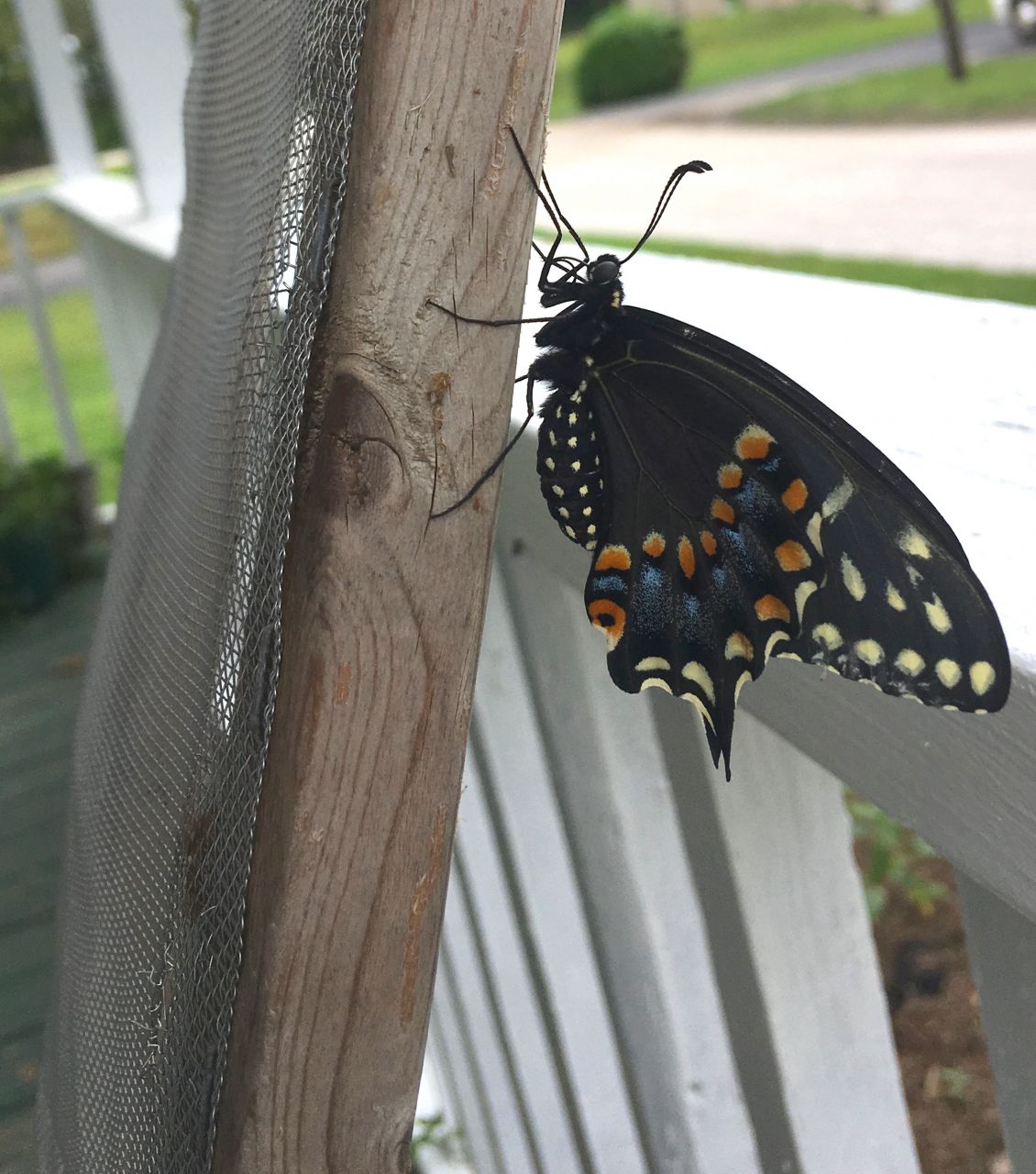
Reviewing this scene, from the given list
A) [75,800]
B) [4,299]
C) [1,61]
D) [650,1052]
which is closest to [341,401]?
[75,800]

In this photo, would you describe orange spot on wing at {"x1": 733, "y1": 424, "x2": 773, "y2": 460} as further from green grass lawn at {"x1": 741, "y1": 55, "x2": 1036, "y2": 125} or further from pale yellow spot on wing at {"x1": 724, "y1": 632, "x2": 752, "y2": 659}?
green grass lawn at {"x1": 741, "y1": 55, "x2": 1036, "y2": 125}

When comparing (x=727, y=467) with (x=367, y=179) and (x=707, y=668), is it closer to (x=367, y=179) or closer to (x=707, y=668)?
(x=707, y=668)

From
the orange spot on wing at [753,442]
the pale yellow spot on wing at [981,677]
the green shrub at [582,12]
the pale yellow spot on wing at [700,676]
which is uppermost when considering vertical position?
the green shrub at [582,12]

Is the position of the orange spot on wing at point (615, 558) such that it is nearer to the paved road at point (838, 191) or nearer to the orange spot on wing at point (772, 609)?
the orange spot on wing at point (772, 609)

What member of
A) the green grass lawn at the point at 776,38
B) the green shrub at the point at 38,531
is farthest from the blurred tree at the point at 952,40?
the green shrub at the point at 38,531

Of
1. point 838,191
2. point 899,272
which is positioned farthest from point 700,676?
point 838,191

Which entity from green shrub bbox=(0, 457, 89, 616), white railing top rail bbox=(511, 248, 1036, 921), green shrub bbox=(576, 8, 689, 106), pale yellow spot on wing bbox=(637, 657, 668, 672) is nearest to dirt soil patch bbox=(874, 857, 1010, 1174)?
white railing top rail bbox=(511, 248, 1036, 921)

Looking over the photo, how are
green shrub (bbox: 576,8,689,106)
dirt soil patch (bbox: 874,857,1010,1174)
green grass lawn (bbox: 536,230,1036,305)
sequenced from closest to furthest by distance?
dirt soil patch (bbox: 874,857,1010,1174), green grass lawn (bbox: 536,230,1036,305), green shrub (bbox: 576,8,689,106)
